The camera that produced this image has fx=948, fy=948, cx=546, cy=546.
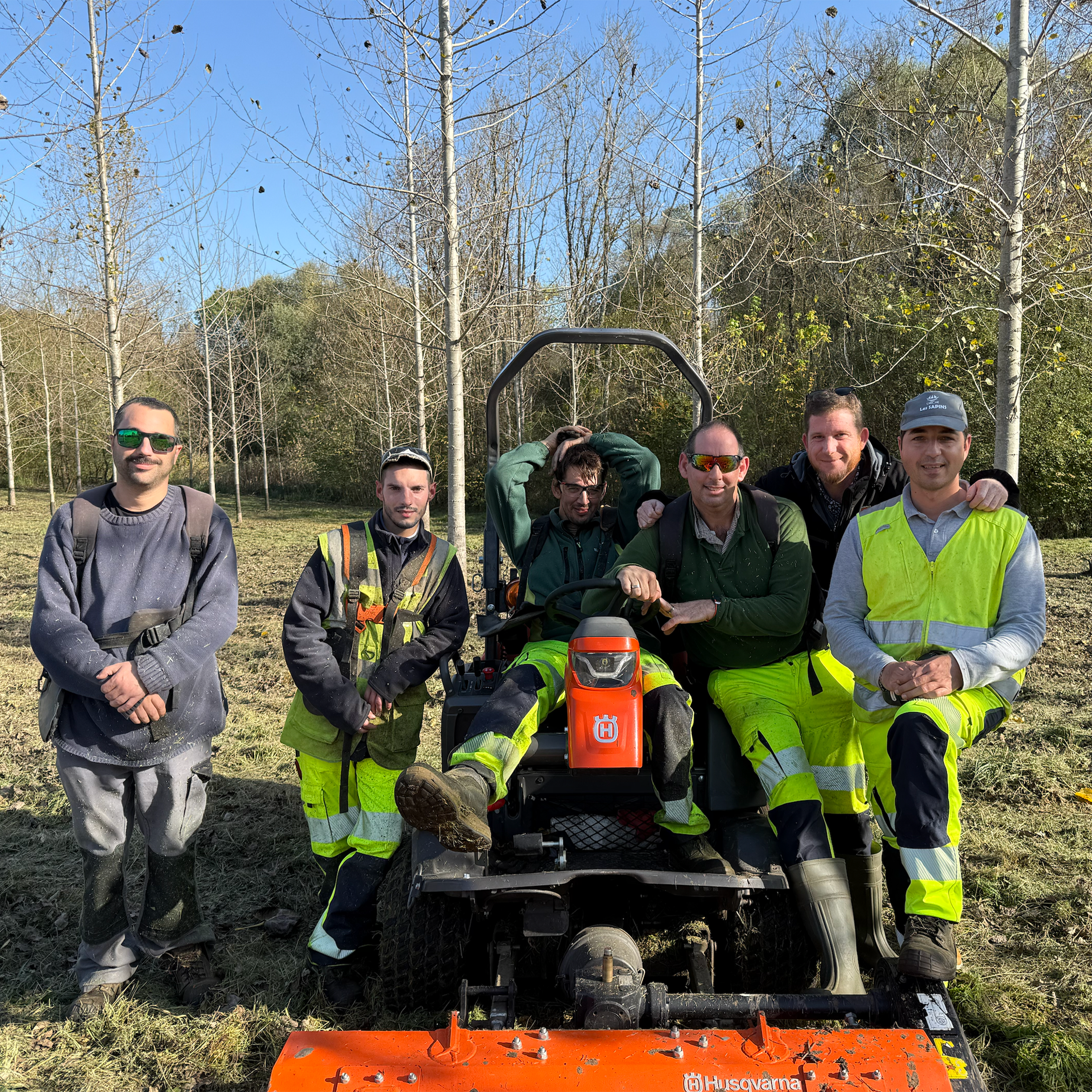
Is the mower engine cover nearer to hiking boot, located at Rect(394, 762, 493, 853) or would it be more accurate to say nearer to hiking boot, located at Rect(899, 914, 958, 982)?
hiking boot, located at Rect(394, 762, 493, 853)

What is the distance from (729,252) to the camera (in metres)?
15.0

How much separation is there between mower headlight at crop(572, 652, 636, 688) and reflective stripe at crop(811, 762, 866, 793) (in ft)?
3.03

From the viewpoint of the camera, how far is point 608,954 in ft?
8.73

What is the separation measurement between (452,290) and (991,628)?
7.05 m

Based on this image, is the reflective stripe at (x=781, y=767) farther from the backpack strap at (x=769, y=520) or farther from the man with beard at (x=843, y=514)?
the backpack strap at (x=769, y=520)

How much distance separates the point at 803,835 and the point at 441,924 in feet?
4.05

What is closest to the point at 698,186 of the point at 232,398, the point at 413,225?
the point at 413,225

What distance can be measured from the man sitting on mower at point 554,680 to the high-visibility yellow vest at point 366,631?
47cm

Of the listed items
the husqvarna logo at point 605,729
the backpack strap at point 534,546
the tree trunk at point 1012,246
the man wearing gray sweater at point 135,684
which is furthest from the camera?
the tree trunk at point 1012,246

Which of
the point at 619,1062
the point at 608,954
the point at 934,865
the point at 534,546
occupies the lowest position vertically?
the point at 619,1062

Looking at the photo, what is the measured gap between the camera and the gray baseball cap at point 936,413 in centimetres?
338

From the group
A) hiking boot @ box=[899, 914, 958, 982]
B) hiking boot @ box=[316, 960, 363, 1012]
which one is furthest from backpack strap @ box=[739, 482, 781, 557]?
hiking boot @ box=[316, 960, 363, 1012]

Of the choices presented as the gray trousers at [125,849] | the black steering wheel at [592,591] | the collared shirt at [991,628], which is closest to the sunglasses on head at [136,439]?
the gray trousers at [125,849]

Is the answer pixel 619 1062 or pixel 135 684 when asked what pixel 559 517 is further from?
pixel 619 1062
